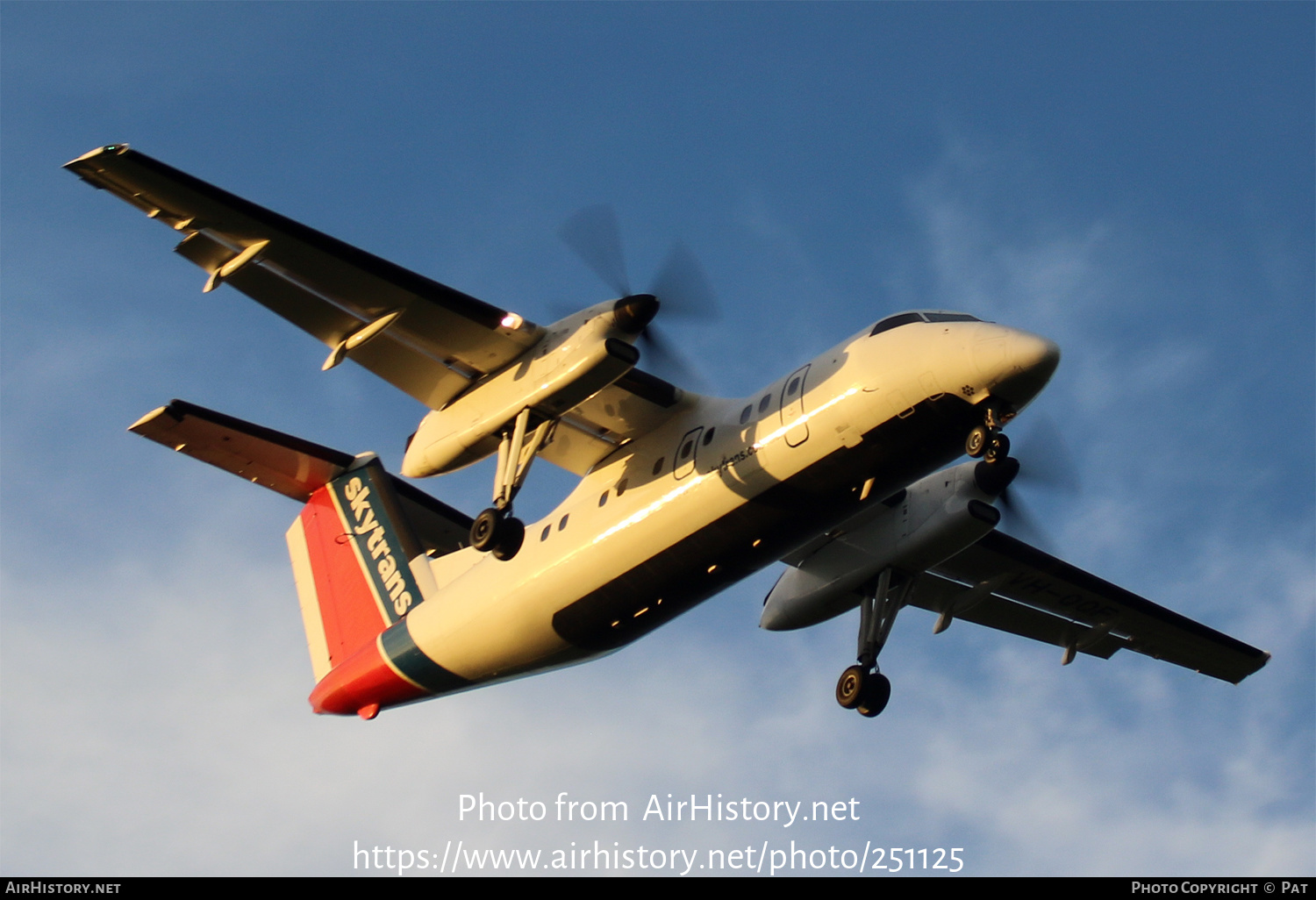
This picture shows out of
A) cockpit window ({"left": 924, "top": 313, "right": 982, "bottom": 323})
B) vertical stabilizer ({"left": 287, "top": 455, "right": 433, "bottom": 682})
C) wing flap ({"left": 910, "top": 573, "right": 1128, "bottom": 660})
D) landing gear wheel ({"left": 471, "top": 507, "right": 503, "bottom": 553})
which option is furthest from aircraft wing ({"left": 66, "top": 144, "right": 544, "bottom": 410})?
wing flap ({"left": 910, "top": 573, "right": 1128, "bottom": 660})

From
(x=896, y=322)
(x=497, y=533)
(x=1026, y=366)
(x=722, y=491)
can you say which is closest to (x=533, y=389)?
(x=497, y=533)

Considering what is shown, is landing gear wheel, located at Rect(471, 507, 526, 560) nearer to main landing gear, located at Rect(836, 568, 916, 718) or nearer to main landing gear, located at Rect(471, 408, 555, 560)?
main landing gear, located at Rect(471, 408, 555, 560)

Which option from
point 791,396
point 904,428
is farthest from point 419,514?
point 904,428

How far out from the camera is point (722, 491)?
12.5m

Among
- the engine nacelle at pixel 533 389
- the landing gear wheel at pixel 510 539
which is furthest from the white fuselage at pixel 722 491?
the engine nacelle at pixel 533 389

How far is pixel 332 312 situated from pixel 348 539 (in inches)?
174

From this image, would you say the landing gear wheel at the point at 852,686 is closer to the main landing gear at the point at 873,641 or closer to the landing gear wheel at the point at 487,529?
the main landing gear at the point at 873,641

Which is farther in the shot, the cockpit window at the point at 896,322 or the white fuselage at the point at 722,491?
the cockpit window at the point at 896,322

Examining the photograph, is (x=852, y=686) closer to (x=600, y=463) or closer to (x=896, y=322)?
(x=600, y=463)

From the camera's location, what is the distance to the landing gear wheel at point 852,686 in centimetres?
1430

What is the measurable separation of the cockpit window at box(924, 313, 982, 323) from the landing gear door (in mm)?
1264

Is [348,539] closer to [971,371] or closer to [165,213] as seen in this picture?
[165,213]

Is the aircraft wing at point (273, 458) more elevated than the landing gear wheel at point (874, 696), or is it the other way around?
the aircraft wing at point (273, 458)

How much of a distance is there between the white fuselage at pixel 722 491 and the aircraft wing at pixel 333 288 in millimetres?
1878
